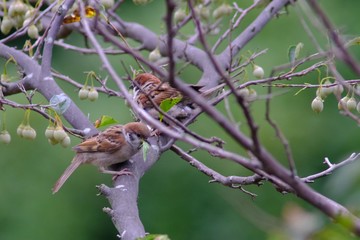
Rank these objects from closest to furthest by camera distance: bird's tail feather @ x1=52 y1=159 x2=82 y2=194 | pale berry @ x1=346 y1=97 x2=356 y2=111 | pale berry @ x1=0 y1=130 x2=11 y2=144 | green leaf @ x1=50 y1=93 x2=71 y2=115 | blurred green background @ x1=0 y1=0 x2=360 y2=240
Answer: green leaf @ x1=50 y1=93 x2=71 y2=115 → pale berry @ x1=346 y1=97 x2=356 y2=111 → pale berry @ x1=0 y1=130 x2=11 y2=144 → bird's tail feather @ x1=52 y1=159 x2=82 y2=194 → blurred green background @ x1=0 y1=0 x2=360 y2=240

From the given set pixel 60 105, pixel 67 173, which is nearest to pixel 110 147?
pixel 67 173

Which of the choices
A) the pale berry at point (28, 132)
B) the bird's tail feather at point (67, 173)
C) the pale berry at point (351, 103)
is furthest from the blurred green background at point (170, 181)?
the pale berry at point (351, 103)

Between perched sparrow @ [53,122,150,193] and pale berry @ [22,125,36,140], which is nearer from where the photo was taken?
pale berry @ [22,125,36,140]

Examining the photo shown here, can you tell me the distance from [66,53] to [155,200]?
1721mm

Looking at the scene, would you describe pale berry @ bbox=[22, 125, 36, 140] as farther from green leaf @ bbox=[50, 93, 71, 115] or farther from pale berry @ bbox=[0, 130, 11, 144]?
green leaf @ bbox=[50, 93, 71, 115]

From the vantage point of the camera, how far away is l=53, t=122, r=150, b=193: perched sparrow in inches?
110

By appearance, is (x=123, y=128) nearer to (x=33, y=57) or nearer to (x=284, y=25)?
(x=33, y=57)

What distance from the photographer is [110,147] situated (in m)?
2.96

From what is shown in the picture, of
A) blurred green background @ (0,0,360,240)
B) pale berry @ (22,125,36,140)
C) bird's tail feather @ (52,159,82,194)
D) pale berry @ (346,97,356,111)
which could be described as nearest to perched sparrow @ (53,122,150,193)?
bird's tail feather @ (52,159,82,194)

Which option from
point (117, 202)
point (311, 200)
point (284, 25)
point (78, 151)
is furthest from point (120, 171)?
point (284, 25)

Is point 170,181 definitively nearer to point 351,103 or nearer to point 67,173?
point 67,173

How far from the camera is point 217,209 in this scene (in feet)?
17.9

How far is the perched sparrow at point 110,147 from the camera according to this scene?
2797mm

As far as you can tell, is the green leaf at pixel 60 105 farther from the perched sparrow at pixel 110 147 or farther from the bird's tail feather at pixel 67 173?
the bird's tail feather at pixel 67 173
